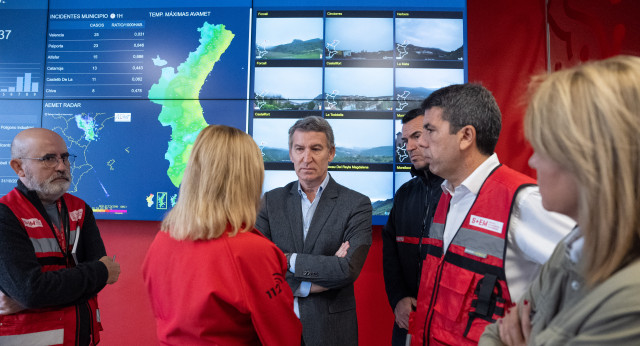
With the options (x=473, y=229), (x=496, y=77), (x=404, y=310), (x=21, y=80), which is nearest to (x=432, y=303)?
(x=473, y=229)

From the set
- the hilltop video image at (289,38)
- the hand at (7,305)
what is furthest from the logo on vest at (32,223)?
the hilltop video image at (289,38)

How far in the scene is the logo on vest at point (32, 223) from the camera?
185 centimetres

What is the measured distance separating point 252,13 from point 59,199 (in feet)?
6.03

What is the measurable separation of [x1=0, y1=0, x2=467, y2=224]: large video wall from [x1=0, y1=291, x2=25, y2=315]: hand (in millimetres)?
1279

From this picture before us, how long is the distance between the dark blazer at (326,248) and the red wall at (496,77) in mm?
829

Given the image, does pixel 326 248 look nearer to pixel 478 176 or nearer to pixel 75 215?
pixel 478 176

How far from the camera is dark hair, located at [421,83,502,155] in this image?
5.47 feet

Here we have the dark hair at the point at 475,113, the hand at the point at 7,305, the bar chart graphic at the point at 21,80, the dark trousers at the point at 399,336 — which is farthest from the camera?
the bar chart graphic at the point at 21,80

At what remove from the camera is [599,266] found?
71 centimetres

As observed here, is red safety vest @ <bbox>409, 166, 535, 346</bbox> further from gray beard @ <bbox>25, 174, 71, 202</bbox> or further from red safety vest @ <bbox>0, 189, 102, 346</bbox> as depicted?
gray beard @ <bbox>25, 174, 71, 202</bbox>

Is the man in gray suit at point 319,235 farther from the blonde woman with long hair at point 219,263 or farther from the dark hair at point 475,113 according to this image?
the dark hair at point 475,113

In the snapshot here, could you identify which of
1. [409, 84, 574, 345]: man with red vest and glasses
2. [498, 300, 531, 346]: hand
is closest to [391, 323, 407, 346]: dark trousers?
[409, 84, 574, 345]: man with red vest and glasses

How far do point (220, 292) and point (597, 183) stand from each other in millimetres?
1003

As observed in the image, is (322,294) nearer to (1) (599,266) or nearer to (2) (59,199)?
(2) (59,199)
